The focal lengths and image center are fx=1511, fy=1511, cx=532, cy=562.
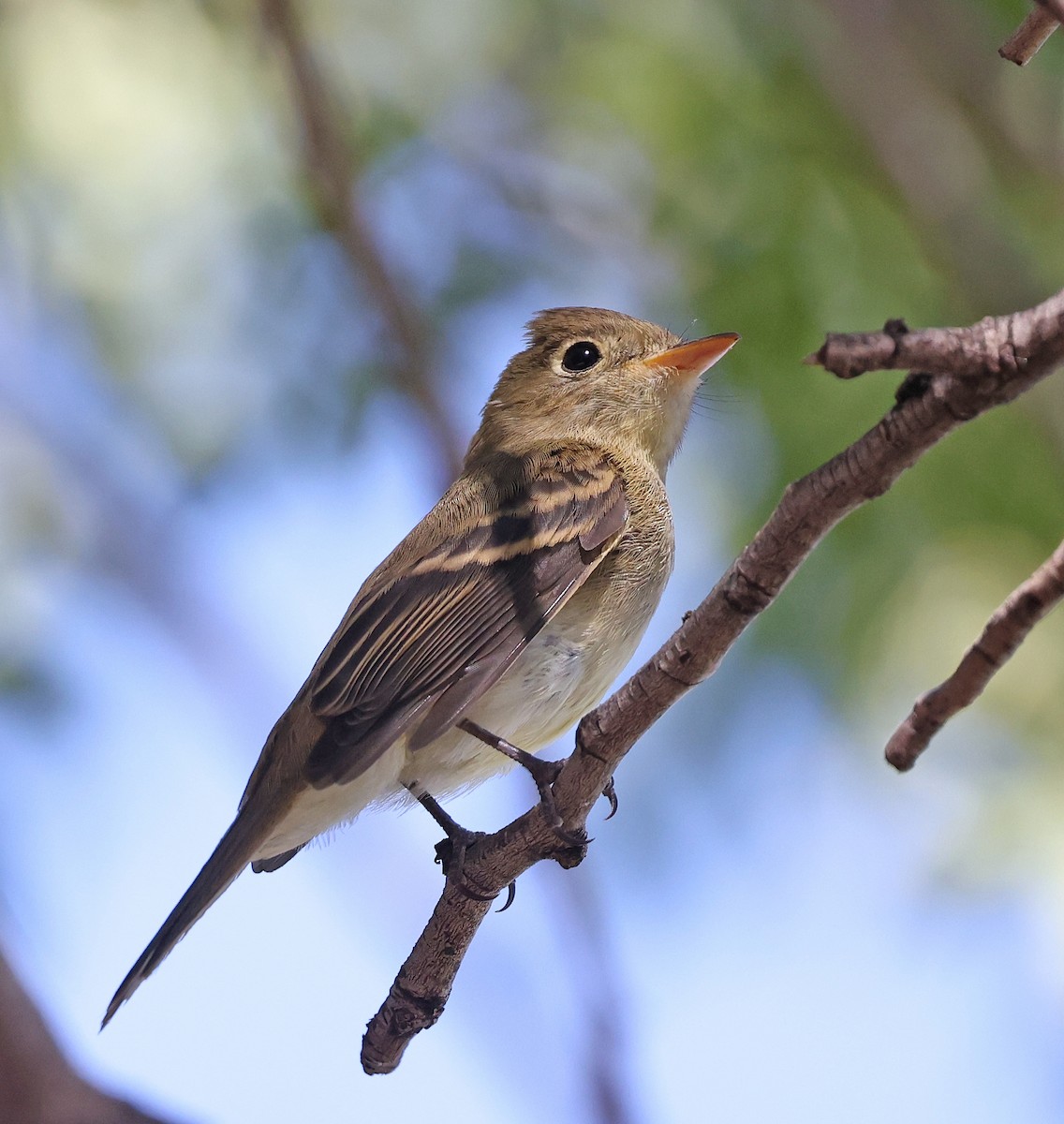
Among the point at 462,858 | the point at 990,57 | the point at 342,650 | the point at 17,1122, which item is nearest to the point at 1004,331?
the point at 17,1122

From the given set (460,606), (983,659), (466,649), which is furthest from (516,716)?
(983,659)

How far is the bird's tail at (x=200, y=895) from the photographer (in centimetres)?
365

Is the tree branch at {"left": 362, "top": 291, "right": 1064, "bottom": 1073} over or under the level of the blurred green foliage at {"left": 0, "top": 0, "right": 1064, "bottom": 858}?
under

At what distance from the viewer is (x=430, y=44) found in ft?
20.7

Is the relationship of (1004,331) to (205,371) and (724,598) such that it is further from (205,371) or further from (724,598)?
(205,371)

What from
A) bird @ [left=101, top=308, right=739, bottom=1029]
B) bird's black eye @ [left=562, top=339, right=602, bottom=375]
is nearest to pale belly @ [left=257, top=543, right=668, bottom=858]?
bird @ [left=101, top=308, right=739, bottom=1029]

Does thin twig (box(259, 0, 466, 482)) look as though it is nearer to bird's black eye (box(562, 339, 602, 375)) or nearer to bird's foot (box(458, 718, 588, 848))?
bird's black eye (box(562, 339, 602, 375))

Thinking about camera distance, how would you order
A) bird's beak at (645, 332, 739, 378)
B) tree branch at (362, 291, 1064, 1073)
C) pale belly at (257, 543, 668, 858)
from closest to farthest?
tree branch at (362, 291, 1064, 1073) < pale belly at (257, 543, 668, 858) < bird's beak at (645, 332, 739, 378)

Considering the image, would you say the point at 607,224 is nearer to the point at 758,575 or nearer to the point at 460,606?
the point at 460,606

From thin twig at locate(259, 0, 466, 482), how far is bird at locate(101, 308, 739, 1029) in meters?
0.33

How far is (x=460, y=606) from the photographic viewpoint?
13.6 ft

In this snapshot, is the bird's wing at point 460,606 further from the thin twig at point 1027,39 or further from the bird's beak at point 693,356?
the thin twig at point 1027,39

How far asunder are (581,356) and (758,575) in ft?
10.00

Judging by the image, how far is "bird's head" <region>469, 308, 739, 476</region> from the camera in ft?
16.3
